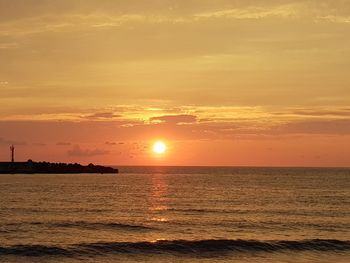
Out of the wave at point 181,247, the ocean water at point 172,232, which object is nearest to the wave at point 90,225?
the ocean water at point 172,232

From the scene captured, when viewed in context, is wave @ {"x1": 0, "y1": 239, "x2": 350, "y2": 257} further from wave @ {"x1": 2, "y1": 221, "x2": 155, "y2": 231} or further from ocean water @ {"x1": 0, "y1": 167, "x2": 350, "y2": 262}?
wave @ {"x1": 2, "y1": 221, "x2": 155, "y2": 231}

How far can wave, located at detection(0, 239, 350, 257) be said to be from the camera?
37.1m

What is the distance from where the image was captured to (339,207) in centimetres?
6794

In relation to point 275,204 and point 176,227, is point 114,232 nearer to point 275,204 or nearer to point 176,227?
point 176,227

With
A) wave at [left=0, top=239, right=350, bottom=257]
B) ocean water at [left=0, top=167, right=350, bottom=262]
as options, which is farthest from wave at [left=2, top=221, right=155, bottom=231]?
wave at [left=0, top=239, right=350, bottom=257]

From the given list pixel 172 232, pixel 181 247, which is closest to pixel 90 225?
pixel 172 232

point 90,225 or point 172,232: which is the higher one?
point 90,225

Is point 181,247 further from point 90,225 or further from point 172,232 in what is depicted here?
point 90,225

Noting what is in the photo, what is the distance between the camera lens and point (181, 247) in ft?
130

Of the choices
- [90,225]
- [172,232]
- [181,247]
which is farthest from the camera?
[90,225]

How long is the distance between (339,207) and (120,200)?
1207 inches

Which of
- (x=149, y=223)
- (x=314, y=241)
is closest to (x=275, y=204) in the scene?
(x=149, y=223)

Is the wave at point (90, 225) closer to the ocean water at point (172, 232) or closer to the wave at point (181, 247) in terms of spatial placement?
the ocean water at point (172, 232)

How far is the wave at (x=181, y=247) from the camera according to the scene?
122ft
